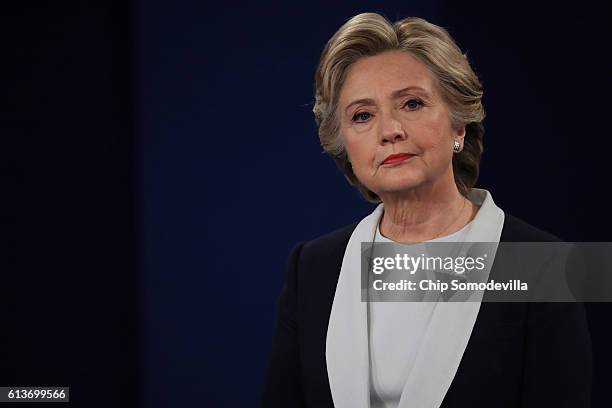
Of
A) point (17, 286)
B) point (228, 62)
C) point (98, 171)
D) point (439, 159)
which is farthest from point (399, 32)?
point (17, 286)

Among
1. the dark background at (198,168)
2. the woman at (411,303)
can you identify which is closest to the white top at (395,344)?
the woman at (411,303)

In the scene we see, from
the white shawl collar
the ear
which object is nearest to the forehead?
the ear

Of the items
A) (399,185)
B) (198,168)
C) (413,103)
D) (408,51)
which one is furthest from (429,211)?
(198,168)

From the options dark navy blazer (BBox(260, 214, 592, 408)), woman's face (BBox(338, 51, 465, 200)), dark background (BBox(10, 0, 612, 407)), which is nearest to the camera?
dark navy blazer (BBox(260, 214, 592, 408))

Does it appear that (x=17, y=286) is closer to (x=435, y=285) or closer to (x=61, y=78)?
(x=61, y=78)

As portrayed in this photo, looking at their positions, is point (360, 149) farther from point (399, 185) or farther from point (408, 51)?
point (408, 51)

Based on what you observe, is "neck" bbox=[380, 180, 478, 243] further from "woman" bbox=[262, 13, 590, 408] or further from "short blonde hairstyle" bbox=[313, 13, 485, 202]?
"short blonde hairstyle" bbox=[313, 13, 485, 202]

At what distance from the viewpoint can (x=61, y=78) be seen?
2297mm

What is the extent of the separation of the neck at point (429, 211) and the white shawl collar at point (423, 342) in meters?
0.04

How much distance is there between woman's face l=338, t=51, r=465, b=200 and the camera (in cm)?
162

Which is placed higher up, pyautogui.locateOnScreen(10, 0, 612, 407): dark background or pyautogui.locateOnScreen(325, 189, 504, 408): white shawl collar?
pyautogui.locateOnScreen(10, 0, 612, 407): dark background

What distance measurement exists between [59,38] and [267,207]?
76 cm

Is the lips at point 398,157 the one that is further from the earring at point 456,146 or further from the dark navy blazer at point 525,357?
the dark navy blazer at point 525,357

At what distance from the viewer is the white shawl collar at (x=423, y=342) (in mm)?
1558
